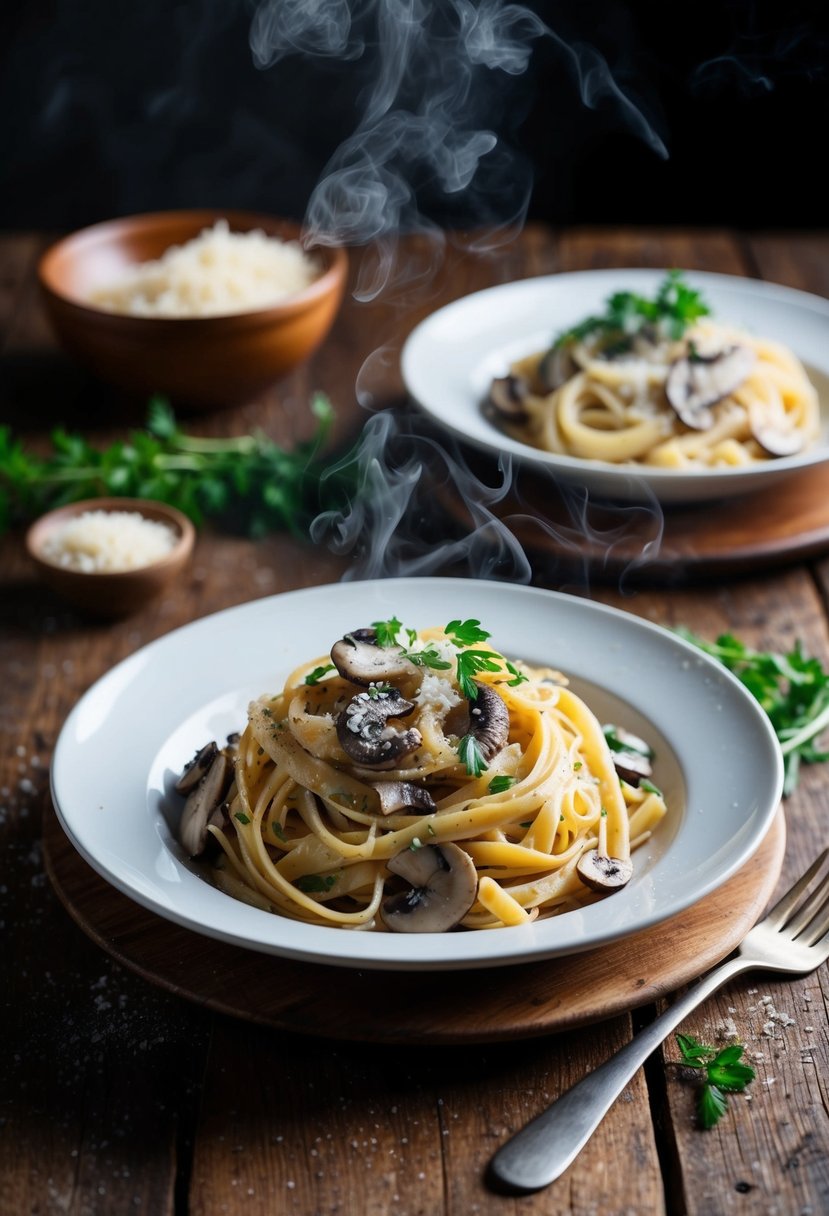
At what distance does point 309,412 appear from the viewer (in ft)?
18.7

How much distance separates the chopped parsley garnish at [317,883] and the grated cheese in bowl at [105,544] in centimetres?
165

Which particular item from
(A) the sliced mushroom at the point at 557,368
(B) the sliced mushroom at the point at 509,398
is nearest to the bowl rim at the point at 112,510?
(B) the sliced mushroom at the point at 509,398

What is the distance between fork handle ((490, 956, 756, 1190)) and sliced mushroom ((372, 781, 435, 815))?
25.6 inches

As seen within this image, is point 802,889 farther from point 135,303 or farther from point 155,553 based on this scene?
point 135,303

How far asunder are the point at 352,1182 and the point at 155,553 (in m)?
2.49

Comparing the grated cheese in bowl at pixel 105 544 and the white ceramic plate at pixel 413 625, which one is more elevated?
the white ceramic plate at pixel 413 625

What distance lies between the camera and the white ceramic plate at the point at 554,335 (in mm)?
4363

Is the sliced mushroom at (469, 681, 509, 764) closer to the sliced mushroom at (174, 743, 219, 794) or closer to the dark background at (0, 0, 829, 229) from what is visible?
the sliced mushroom at (174, 743, 219, 794)

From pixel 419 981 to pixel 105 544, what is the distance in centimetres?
219

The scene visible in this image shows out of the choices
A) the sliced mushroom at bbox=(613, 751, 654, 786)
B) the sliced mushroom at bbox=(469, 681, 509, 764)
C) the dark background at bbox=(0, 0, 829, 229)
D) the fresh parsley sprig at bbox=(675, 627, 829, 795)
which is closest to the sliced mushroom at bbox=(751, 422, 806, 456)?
the fresh parsley sprig at bbox=(675, 627, 829, 795)

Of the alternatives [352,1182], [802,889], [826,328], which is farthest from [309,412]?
[352,1182]

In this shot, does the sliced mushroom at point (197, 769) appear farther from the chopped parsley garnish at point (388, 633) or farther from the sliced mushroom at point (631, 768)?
the sliced mushroom at point (631, 768)

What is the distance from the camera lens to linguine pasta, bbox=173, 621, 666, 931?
9.30 feet

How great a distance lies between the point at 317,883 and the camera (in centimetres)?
297
